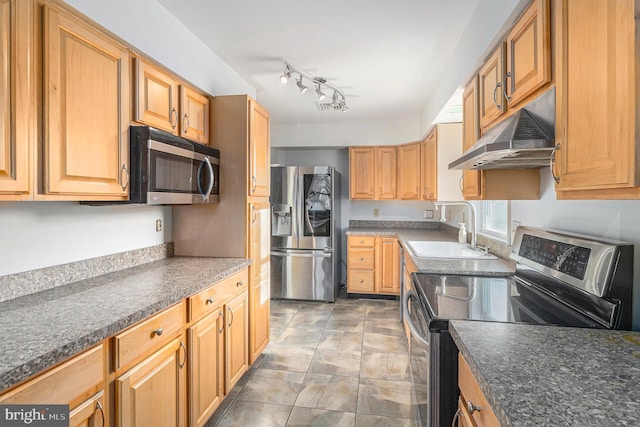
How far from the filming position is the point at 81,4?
58.5 inches

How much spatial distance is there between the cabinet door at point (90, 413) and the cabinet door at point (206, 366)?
21.3 inches

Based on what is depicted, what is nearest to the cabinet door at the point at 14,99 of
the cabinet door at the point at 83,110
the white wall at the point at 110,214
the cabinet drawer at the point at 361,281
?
the cabinet door at the point at 83,110

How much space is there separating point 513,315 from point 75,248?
2016 mm

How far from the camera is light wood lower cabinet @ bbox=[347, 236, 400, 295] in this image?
171 inches

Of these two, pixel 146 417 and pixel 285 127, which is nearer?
pixel 146 417

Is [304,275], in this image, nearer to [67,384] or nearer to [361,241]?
[361,241]

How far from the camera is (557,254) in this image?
1424 mm

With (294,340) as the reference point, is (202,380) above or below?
above

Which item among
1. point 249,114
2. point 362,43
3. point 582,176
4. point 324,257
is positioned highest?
Result: point 362,43

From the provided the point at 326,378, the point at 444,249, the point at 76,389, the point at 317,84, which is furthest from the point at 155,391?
the point at 317,84

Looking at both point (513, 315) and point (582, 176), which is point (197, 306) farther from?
point (582, 176)

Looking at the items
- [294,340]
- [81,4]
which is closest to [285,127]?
[294,340]

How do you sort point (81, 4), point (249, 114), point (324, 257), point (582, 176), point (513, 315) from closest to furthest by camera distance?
point (582, 176) < point (513, 315) < point (81, 4) < point (249, 114) < point (324, 257)

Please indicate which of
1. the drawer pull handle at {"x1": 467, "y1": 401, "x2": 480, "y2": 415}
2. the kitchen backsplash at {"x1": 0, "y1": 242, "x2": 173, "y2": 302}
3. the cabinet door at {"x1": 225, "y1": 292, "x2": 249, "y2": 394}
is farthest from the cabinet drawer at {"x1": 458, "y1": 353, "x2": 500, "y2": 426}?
the kitchen backsplash at {"x1": 0, "y1": 242, "x2": 173, "y2": 302}
